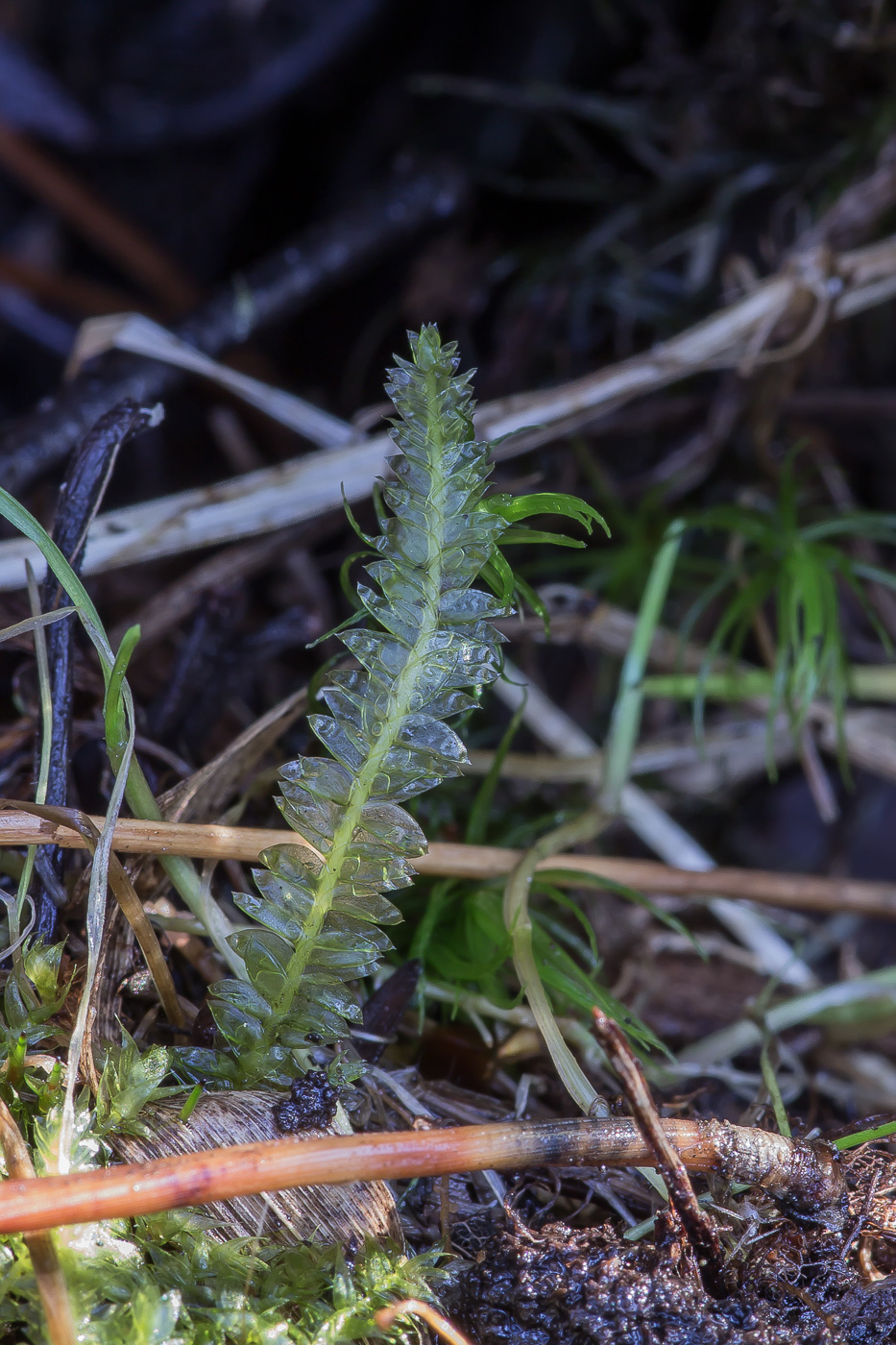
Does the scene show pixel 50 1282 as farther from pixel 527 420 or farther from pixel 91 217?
pixel 91 217

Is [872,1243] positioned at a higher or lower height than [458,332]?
lower

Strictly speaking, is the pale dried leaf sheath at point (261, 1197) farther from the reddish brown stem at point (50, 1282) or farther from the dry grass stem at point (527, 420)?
the dry grass stem at point (527, 420)

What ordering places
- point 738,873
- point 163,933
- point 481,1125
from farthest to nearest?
point 738,873
point 163,933
point 481,1125

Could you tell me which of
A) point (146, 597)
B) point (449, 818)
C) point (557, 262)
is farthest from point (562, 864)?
point (557, 262)

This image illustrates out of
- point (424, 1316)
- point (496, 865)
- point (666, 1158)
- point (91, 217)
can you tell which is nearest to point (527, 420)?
point (496, 865)

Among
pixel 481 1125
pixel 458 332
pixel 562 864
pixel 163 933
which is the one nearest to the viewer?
→ pixel 481 1125

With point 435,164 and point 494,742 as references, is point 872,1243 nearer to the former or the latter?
point 494,742

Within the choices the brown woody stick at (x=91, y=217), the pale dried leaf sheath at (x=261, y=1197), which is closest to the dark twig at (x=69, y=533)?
the pale dried leaf sheath at (x=261, y=1197)
